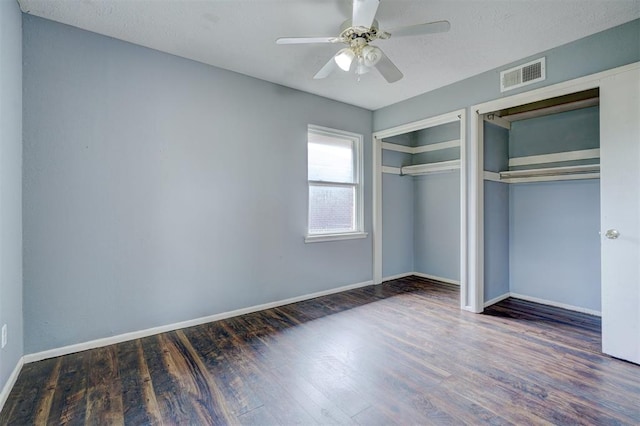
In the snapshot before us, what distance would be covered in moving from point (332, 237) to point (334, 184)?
28.0 inches

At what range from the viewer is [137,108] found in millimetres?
2678

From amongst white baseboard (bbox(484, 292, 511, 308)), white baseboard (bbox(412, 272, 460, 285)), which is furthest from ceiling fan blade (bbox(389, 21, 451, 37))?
white baseboard (bbox(412, 272, 460, 285))

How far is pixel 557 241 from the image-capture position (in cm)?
359

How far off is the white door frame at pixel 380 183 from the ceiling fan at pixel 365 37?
56.2 inches

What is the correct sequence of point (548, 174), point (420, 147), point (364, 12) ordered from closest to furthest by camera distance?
point (364, 12) < point (548, 174) < point (420, 147)

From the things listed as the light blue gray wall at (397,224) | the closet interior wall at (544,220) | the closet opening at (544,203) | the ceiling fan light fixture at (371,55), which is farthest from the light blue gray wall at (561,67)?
the ceiling fan light fixture at (371,55)

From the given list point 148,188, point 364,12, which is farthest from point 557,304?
point 148,188

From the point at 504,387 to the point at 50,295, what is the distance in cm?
334

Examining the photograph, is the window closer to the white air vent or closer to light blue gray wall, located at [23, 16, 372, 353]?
light blue gray wall, located at [23, 16, 372, 353]

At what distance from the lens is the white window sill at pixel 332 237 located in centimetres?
380

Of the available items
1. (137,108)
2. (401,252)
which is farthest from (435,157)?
(137,108)

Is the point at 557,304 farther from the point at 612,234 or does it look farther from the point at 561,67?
the point at 561,67

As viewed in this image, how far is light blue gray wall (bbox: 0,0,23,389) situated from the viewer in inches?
72.7

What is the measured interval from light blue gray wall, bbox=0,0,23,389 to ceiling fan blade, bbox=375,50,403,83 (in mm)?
2408
